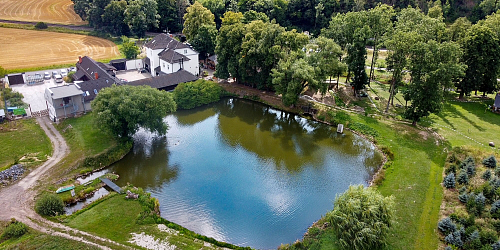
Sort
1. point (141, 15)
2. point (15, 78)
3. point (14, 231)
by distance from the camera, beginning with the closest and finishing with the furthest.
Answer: point (14, 231)
point (15, 78)
point (141, 15)

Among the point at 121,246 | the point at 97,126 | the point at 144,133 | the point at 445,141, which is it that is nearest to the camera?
the point at 121,246

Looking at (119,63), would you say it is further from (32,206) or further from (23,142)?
(32,206)

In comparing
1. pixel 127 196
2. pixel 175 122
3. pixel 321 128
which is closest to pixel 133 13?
pixel 175 122

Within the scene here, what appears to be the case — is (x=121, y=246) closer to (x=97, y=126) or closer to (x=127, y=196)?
(x=127, y=196)

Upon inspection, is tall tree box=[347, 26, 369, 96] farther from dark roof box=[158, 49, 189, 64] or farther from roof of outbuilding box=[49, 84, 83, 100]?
roof of outbuilding box=[49, 84, 83, 100]

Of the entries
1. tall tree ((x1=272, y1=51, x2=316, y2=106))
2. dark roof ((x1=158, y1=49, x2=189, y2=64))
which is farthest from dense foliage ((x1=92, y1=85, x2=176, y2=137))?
dark roof ((x1=158, y1=49, x2=189, y2=64))

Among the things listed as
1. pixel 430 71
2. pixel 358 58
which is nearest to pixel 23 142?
pixel 358 58

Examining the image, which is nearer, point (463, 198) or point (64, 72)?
point (463, 198)
